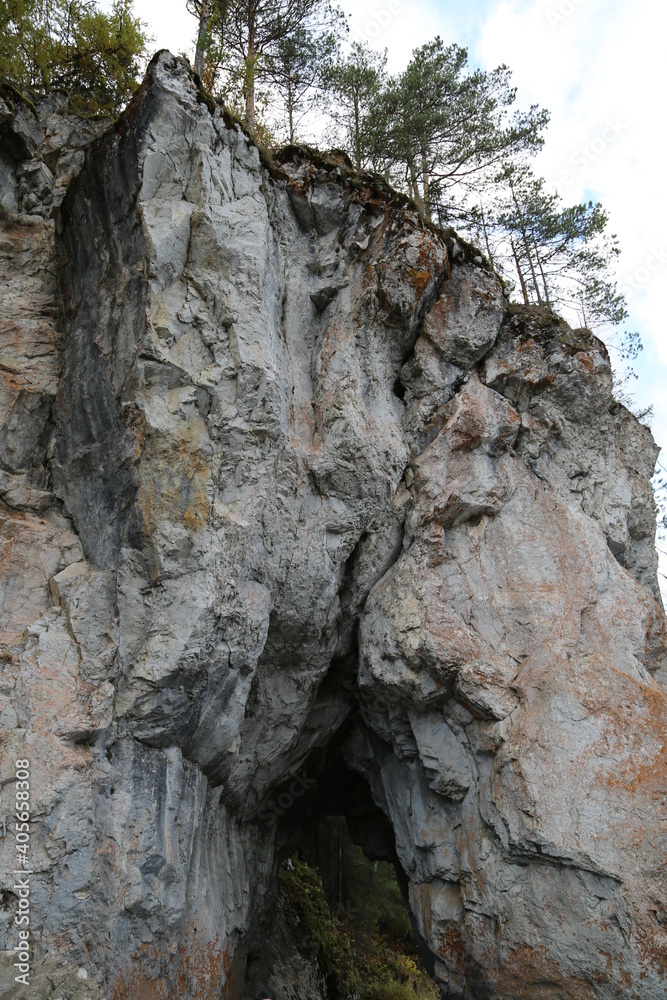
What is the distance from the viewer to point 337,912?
13.9 metres

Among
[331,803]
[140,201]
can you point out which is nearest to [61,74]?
[140,201]

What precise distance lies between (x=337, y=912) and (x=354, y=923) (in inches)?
17.9

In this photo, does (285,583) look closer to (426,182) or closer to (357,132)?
(426,182)

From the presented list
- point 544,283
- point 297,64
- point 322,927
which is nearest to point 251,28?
point 297,64

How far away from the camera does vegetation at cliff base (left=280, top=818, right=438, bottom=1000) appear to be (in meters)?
11.8

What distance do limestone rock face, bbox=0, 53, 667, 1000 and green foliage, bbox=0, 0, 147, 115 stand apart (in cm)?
189

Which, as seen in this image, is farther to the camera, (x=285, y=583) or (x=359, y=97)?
(x=359, y=97)

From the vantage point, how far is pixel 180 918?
213 inches

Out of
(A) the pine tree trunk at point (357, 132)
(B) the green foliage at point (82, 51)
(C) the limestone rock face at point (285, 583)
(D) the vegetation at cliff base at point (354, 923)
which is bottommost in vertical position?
(D) the vegetation at cliff base at point (354, 923)

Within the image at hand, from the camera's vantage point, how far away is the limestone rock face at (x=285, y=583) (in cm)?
542

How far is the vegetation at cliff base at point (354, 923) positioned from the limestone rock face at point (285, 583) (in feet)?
12.2

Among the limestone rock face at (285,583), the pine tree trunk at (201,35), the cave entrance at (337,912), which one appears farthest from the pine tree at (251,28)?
the cave entrance at (337,912)

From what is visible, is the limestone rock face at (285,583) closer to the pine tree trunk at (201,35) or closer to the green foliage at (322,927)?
the pine tree trunk at (201,35)

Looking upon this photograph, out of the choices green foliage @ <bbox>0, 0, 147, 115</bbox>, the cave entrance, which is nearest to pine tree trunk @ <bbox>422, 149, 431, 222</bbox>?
green foliage @ <bbox>0, 0, 147, 115</bbox>
